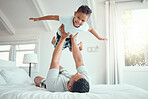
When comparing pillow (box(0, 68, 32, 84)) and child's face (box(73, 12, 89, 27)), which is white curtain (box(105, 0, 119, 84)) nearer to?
pillow (box(0, 68, 32, 84))

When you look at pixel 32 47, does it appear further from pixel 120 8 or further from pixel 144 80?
pixel 144 80

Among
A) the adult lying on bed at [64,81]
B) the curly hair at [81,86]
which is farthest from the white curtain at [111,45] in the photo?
the curly hair at [81,86]

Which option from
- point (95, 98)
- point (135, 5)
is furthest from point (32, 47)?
point (95, 98)

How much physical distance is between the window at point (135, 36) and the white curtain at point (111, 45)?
14.9 inches

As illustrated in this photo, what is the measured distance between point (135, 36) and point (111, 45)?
744 millimetres

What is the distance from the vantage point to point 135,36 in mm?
4047

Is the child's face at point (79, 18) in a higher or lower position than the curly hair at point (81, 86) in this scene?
higher

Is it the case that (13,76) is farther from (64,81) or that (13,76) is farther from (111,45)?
(111,45)

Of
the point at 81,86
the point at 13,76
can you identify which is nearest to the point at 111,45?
the point at 13,76

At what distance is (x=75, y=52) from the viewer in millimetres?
1885

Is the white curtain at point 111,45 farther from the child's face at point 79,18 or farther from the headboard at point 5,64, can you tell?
the headboard at point 5,64

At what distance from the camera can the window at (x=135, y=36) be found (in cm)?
394

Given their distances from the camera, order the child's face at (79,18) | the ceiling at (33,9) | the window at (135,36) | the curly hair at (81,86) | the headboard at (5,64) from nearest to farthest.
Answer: the curly hair at (81,86), the child's face at (79,18), the headboard at (5,64), the ceiling at (33,9), the window at (135,36)

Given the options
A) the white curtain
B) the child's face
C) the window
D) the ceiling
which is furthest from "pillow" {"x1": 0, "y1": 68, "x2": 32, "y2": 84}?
the window
